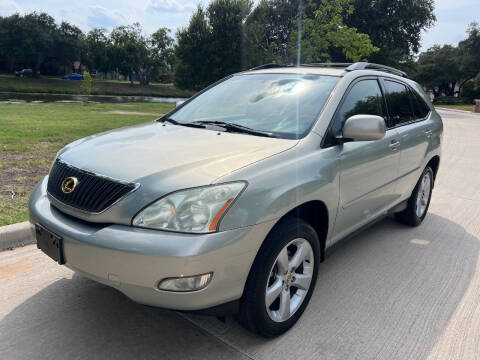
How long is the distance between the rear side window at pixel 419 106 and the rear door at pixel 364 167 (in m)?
0.91

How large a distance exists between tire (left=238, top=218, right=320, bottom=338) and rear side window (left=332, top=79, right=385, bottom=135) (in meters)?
0.89

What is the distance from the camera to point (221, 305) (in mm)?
2227

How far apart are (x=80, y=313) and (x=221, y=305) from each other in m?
1.15

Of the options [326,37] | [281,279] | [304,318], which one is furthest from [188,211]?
[326,37]

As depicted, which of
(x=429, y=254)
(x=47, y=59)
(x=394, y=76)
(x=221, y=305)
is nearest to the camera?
(x=221, y=305)

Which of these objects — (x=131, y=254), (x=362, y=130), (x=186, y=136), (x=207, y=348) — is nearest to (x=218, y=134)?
(x=186, y=136)

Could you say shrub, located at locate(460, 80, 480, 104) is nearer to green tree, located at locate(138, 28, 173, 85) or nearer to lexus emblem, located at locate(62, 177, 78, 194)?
green tree, located at locate(138, 28, 173, 85)

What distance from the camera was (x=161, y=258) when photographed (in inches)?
80.2

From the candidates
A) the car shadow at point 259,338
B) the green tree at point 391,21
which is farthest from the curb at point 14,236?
the green tree at point 391,21

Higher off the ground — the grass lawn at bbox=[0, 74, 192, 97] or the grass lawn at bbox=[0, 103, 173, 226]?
the grass lawn at bbox=[0, 74, 192, 97]

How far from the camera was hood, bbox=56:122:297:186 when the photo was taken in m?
2.31

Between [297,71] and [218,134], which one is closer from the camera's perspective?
[218,134]

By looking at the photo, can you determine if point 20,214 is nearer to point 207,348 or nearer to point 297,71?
point 207,348

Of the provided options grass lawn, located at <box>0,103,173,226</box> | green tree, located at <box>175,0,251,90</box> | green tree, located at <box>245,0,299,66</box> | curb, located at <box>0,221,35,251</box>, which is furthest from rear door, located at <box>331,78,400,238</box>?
green tree, located at <box>175,0,251,90</box>
